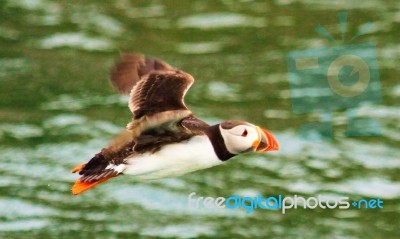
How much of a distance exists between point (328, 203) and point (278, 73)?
1629 millimetres

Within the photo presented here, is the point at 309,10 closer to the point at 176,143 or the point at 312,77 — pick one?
the point at 312,77

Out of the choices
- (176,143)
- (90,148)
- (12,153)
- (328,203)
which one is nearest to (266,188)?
(328,203)

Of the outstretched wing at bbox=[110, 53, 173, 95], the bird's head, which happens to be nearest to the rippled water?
the outstretched wing at bbox=[110, 53, 173, 95]

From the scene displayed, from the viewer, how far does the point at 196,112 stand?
747 cm

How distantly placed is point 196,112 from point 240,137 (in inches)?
130

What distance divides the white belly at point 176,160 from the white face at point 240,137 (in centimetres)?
6

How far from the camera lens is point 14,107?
8.02m

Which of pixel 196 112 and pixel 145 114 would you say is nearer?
pixel 145 114

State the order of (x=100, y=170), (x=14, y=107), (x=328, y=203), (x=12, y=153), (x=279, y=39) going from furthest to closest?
1. (x=279, y=39)
2. (x=14, y=107)
3. (x=12, y=153)
4. (x=328, y=203)
5. (x=100, y=170)

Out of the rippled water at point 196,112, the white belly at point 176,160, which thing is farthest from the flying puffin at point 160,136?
the rippled water at point 196,112

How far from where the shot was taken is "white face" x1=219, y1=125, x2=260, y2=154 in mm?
4169

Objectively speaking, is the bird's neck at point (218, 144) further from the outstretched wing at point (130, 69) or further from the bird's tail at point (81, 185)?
the bird's tail at point (81, 185)

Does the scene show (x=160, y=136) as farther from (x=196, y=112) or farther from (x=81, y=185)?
(x=196, y=112)

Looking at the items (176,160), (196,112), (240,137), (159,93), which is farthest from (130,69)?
(196,112)
